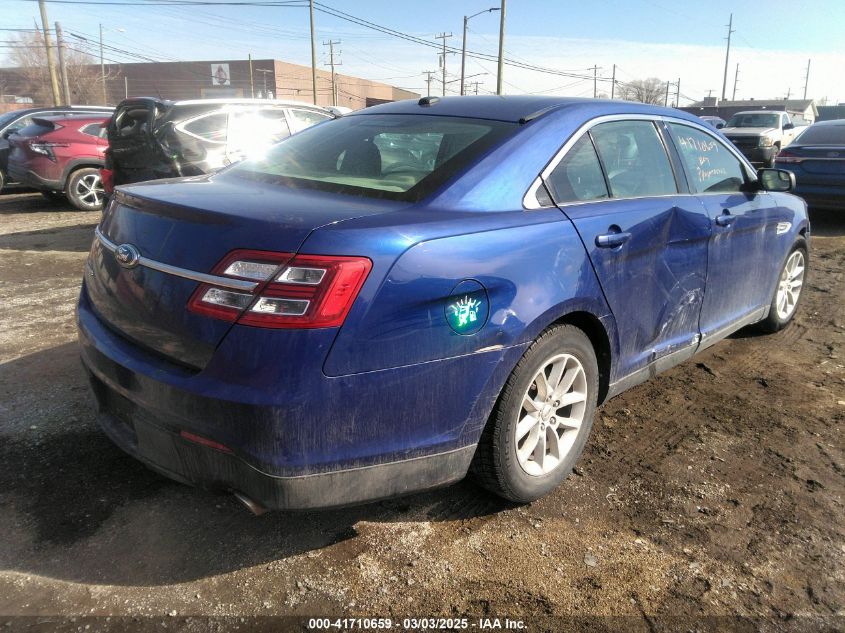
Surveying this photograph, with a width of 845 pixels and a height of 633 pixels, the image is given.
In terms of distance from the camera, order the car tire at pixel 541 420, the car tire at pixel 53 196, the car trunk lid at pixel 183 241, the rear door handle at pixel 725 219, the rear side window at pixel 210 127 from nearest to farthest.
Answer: the car trunk lid at pixel 183 241
the car tire at pixel 541 420
the rear door handle at pixel 725 219
the rear side window at pixel 210 127
the car tire at pixel 53 196

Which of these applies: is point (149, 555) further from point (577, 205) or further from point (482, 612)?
point (577, 205)

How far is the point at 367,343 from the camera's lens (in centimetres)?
197

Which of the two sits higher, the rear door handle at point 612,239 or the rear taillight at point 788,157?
the rear taillight at point 788,157

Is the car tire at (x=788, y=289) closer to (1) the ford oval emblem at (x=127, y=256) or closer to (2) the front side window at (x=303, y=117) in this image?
(1) the ford oval emblem at (x=127, y=256)

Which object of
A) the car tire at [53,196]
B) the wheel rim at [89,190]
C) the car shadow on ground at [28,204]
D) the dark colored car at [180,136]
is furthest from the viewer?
the car tire at [53,196]

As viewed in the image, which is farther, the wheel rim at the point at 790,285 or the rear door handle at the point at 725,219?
the wheel rim at the point at 790,285

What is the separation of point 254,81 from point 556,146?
79.1m

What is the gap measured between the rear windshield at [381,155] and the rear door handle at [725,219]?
1565mm

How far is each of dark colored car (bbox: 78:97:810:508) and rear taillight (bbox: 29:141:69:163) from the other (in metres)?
8.79

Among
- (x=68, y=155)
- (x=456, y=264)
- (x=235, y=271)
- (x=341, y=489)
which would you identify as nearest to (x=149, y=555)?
(x=341, y=489)

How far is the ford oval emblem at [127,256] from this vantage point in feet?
7.41

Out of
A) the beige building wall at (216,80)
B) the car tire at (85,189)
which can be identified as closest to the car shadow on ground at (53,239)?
the car tire at (85,189)

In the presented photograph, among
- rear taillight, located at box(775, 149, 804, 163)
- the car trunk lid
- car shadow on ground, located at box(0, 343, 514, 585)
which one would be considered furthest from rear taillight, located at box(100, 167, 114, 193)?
rear taillight, located at box(775, 149, 804, 163)

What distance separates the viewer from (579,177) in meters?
2.84
